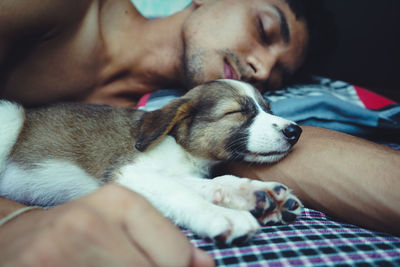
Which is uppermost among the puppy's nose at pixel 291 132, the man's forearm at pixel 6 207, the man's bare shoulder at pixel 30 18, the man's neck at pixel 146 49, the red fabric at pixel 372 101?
the man's bare shoulder at pixel 30 18

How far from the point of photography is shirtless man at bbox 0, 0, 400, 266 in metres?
0.82

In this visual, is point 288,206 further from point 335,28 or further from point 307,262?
point 335,28

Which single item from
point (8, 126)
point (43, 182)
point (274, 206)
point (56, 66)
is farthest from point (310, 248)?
point (56, 66)

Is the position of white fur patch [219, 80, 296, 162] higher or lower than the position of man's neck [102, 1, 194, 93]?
lower

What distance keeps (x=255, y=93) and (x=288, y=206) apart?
2.98 ft

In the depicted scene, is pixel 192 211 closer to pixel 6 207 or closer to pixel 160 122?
pixel 160 122

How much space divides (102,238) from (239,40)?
2.32m

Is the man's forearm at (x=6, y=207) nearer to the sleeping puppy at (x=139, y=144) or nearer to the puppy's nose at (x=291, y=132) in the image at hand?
the sleeping puppy at (x=139, y=144)

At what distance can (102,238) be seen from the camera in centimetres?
80

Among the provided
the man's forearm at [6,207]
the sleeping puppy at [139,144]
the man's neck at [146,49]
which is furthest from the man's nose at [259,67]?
the man's forearm at [6,207]

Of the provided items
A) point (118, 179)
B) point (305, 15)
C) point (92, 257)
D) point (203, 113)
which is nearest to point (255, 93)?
point (203, 113)

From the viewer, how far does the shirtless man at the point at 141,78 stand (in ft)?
2.68

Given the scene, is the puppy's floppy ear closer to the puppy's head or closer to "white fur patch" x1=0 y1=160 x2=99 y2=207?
the puppy's head

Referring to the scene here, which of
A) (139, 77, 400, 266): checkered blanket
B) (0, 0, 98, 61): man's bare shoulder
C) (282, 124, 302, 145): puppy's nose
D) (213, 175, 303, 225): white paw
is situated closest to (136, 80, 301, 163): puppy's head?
(282, 124, 302, 145): puppy's nose
